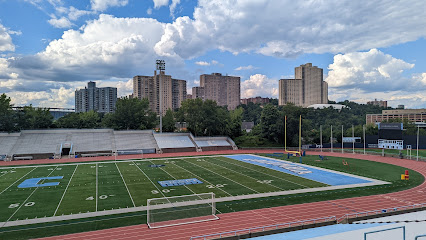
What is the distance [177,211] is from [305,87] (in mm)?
160398

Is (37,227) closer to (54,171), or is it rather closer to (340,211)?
(340,211)

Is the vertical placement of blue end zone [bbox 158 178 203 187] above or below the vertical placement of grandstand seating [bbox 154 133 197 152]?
below

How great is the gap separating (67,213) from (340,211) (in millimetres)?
16851

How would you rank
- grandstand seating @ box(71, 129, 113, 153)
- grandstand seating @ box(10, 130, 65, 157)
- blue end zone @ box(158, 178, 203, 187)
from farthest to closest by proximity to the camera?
grandstand seating @ box(71, 129, 113, 153) → grandstand seating @ box(10, 130, 65, 157) → blue end zone @ box(158, 178, 203, 187)

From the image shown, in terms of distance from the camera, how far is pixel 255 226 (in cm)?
1574

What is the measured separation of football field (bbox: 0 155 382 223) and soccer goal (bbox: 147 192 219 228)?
3.80 m

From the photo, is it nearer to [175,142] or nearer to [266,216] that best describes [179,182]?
[266,216]

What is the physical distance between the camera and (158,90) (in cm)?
13938

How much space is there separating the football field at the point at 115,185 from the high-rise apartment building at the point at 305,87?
445ft

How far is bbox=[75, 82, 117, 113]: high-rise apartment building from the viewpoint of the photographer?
601 ft

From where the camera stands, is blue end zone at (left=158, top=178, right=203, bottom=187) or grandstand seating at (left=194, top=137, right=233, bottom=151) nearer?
blue end zone at (left=158, top=178, right=203, bottom=187)

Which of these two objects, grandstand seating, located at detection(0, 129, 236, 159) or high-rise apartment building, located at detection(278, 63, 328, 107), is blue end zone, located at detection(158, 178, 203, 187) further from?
high-rise apartment building, located at detection(278, 63, 328, 107)

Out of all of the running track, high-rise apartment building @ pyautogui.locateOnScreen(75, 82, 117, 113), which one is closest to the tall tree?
the running track

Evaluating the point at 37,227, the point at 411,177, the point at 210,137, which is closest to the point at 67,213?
the point at 37,227
